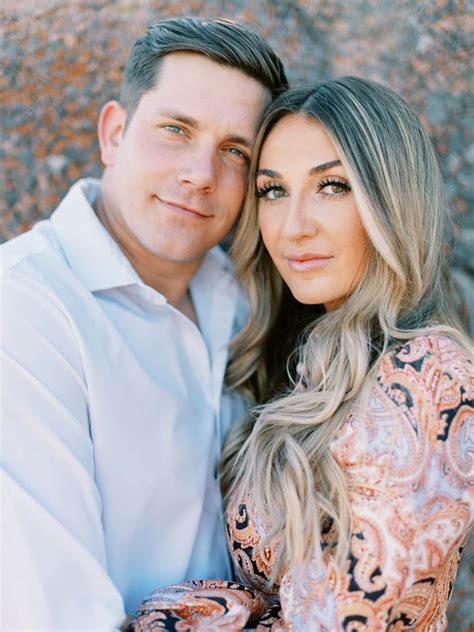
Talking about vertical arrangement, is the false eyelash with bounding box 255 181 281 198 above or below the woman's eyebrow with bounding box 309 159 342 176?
below

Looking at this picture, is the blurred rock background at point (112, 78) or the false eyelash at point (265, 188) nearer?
the false eyelash at point (265, 188)

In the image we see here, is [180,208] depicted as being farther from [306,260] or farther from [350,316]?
[350,316]

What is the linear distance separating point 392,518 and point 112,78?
222 centimetres

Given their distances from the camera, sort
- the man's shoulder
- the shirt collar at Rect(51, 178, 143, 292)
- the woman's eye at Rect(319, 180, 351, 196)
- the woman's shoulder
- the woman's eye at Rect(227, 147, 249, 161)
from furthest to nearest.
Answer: the woman's eye at Rect(227, 147, 249, 161)
the shirt collar at Rect(51, 178, 143, 292)
the woman's eye at Rect(319, 180, 351, 196)
the man's shoulder
the woman's shoulder

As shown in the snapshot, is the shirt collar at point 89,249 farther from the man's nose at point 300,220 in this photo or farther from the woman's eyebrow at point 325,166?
the woman's eyebrow at point 325,166

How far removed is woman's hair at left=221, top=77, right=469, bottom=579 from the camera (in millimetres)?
1957

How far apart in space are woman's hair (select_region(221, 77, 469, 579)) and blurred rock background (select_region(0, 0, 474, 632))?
94 centimetres

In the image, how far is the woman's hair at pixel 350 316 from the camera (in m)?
1.96

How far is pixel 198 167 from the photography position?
2420 millimetres

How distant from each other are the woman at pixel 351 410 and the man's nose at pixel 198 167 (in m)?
0.16

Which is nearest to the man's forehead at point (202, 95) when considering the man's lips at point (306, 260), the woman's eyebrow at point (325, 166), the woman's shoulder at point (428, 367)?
the woman's eyebrow at point (325, 166)

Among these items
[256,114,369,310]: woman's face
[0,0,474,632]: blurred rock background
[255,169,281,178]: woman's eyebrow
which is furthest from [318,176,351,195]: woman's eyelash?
[0,0,474,632]: blurred rock background

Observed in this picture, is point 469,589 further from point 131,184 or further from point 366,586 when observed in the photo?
point 131,184

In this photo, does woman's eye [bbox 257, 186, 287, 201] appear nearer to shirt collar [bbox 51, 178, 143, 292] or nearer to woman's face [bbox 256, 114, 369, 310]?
woman's face [bbox 256, 114, 369, 310]
